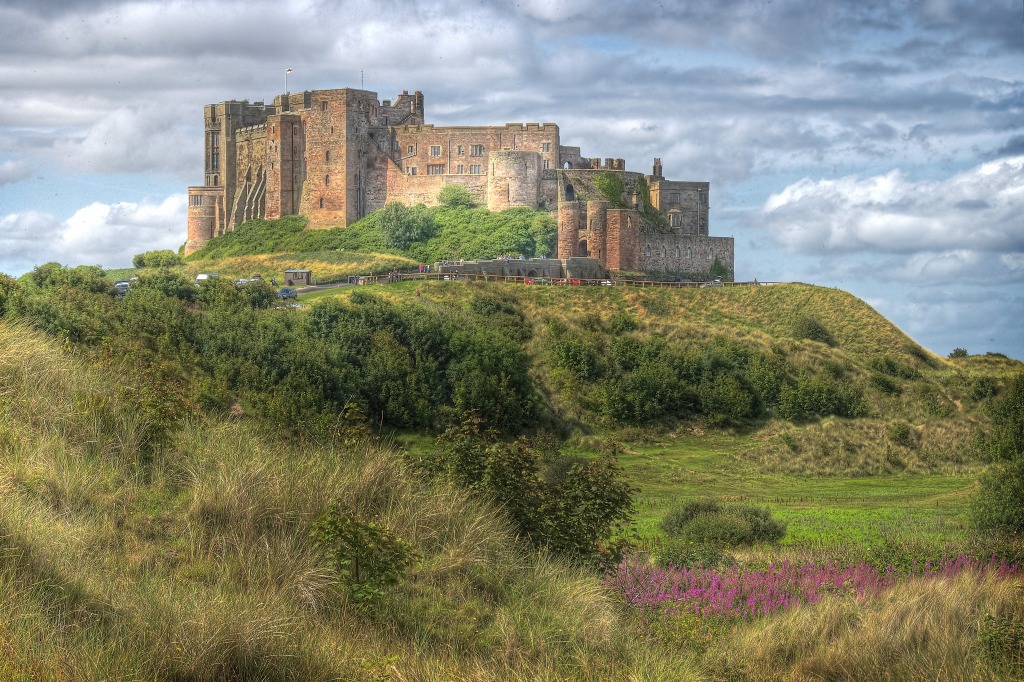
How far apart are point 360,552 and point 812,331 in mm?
47616

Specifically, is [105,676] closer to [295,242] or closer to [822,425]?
[822,425]

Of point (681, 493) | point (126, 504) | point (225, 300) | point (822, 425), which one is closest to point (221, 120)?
point (225, 300)

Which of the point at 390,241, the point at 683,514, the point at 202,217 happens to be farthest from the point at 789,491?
the point at 202,217

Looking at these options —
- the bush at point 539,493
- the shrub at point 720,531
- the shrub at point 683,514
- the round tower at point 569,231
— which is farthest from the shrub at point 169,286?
the bush at point 539,493

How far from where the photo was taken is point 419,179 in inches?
2783

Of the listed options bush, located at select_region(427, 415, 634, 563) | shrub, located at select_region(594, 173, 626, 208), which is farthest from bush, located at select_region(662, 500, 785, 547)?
shrub, located at select_region(594, 173, 626, 208)

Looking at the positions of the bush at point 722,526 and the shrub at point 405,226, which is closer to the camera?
the bush at point 722,526

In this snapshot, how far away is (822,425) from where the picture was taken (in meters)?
41.0

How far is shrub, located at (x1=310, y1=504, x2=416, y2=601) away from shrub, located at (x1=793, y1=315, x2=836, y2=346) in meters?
45.9

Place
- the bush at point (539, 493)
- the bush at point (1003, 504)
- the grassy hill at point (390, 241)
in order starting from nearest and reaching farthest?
the bush at point (539, 493), the bush at point (1003, 504), the grassy hill at point (390, 241)

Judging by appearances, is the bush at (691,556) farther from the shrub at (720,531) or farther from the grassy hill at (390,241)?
the grassy hill at (390,241)

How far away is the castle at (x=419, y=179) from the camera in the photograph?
67.8 m

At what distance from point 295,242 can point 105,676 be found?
60355 millimetres

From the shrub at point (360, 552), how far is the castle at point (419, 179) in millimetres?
53895
